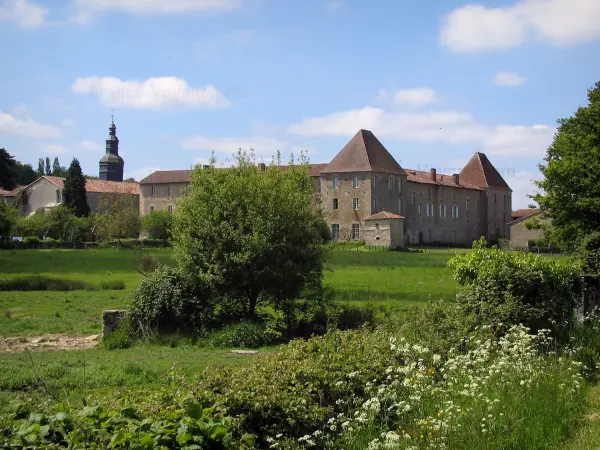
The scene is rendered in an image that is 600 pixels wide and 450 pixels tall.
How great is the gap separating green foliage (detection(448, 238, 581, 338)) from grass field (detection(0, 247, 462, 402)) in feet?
16.0

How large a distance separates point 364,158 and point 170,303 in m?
65.4

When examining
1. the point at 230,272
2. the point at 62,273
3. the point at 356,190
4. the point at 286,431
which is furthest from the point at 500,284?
the point at 356,190

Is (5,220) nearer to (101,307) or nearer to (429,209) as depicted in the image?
(101,307)

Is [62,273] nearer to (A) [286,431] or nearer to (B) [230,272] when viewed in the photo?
(B) [230,272]

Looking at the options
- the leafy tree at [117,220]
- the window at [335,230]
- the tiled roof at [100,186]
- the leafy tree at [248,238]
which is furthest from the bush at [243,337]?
the tiled roof at [100,186]

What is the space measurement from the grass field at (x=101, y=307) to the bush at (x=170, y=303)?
1.13 meters

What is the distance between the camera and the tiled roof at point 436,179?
297 feet

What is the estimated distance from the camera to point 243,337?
1770 centimetres

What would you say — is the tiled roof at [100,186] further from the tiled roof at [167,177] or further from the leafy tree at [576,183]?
the leafy tree at [576,183]

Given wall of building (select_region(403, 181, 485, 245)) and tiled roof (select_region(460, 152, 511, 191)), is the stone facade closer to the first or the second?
wall of building (select_region(403, 181, 485, 245))

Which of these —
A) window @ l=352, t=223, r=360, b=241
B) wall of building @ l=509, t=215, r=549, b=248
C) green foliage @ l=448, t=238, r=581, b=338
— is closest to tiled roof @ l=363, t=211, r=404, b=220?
window @ l=352, t=223, r=360, b=241

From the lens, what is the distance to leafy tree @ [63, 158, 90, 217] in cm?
9462

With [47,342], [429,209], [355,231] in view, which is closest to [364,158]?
[355,231]

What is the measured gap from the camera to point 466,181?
4055 inches
